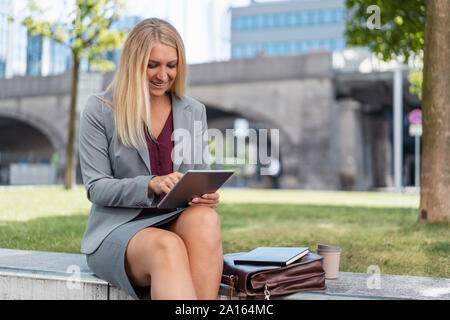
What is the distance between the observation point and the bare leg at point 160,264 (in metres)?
2.19

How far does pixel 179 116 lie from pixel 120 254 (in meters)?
0.86

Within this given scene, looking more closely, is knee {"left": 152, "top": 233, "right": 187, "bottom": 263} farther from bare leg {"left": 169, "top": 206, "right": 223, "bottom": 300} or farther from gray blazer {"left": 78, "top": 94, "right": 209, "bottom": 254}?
gray blazer {"left": 78, "top": 94, "right": 209, "bottom": 254}

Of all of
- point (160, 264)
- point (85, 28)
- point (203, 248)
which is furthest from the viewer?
point (85, 28)

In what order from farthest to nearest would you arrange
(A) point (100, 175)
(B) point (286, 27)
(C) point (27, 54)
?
(B) point (286, 27) → (C) point (27, 54) → (A) point (100, 175)

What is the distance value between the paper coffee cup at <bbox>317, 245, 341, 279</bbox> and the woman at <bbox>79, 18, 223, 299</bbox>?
697 millimetres

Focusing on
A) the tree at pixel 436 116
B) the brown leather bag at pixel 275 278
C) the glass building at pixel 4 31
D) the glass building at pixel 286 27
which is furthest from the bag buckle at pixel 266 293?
the glass building at pixel 286 27

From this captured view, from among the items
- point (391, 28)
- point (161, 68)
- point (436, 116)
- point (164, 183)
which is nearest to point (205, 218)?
point (164, 183)

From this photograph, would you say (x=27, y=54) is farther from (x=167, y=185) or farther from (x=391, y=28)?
(x=167, y=185)

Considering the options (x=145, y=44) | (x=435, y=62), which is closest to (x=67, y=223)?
(x=145, y=44)

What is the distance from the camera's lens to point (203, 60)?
24.6m

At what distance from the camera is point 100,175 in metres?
2.64

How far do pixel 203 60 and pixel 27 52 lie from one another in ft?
43.6

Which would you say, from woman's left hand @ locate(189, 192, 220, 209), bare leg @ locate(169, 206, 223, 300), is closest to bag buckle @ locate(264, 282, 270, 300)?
bare leg @ locate(169, 206, 223, 300)
